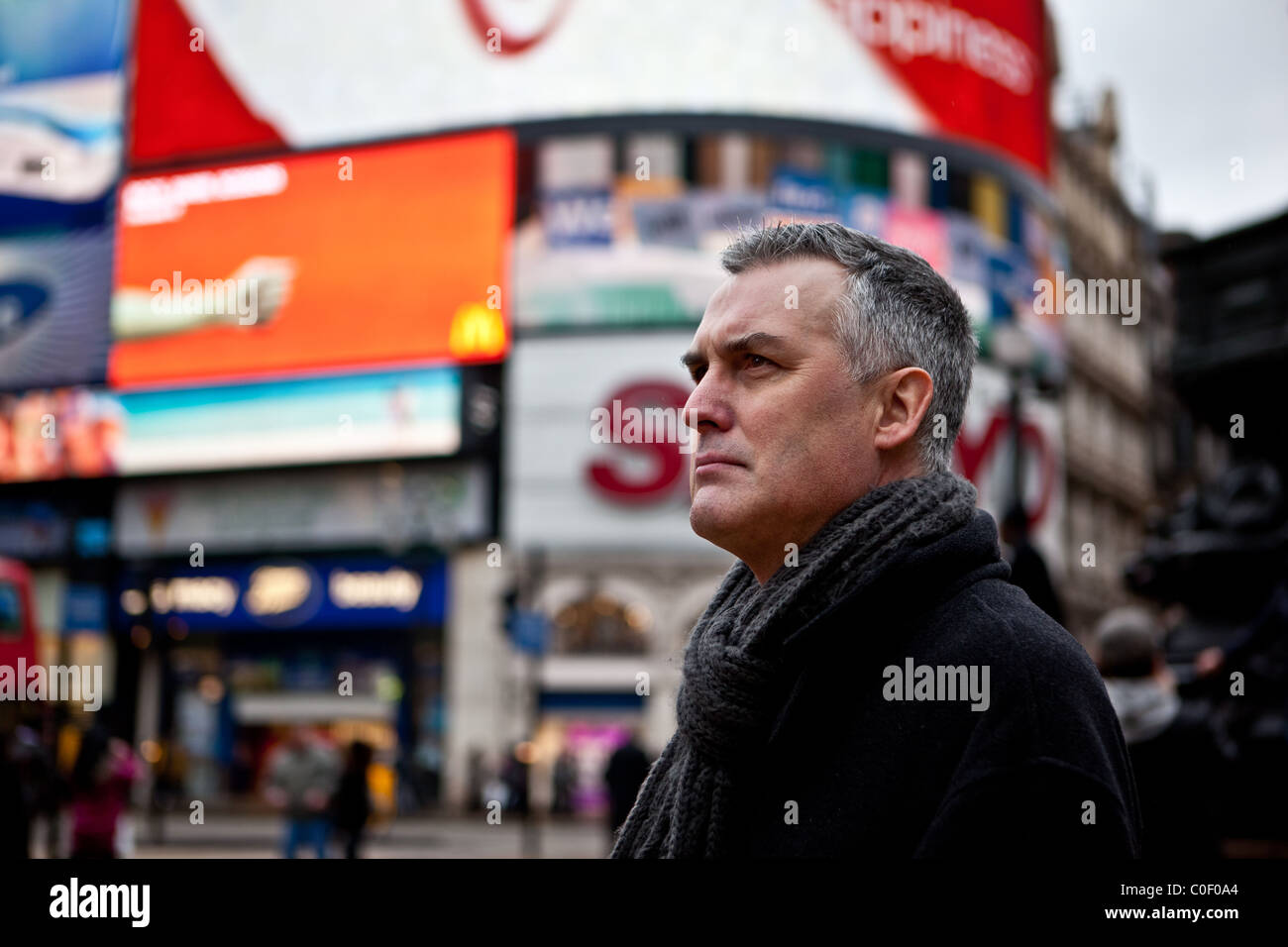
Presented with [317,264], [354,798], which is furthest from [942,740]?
[317,264]

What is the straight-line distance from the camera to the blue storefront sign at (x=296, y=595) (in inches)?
1374

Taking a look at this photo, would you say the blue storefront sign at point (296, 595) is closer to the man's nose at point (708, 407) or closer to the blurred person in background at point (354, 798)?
the blurred person in background at point (354, 798)

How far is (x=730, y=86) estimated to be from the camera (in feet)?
114

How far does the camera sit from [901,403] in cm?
189

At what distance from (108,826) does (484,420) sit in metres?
25.2

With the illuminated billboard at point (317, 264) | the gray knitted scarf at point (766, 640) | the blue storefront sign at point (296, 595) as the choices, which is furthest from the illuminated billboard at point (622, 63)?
the gray knitted scarf at point (766, 640)

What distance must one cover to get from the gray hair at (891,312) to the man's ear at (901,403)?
0.7 inches

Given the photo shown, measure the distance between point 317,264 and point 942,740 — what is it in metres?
35.3

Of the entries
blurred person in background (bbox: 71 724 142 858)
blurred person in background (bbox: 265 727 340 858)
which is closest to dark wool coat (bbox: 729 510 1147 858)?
blurred person in background (bbox: 71 724 142 858)

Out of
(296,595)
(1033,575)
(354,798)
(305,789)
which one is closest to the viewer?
(1033,575)

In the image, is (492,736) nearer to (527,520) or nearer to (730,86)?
(527,520)

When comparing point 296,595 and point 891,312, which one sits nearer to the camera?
point 891,312

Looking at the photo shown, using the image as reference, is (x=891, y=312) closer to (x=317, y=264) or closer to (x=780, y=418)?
(x=780, y=418)

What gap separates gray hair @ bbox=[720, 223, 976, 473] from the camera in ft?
6.07
